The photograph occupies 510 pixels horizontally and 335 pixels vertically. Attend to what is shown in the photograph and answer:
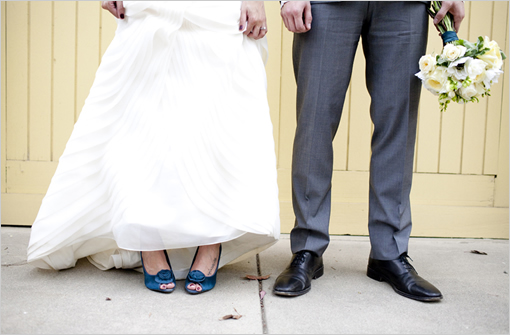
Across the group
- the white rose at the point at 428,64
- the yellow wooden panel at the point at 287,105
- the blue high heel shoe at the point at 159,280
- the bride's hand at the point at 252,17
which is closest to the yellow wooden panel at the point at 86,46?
the yellow wooden panel at the point at 287,105

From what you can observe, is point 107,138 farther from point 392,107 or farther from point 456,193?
point 456,193

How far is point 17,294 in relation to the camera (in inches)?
55.9

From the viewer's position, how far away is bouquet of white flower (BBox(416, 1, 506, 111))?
134cm

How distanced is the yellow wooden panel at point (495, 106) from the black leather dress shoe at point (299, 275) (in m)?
1.43

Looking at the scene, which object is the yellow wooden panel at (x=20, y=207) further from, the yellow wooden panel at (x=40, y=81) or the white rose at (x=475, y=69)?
the white rose at (x=475, y=69)

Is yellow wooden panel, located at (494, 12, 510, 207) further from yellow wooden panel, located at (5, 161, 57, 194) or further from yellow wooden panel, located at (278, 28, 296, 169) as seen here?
yellow wooden panel, located at (5, 161, 57, 194)

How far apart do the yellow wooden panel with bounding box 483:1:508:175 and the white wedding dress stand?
1589mm

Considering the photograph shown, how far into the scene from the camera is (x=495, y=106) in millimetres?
2396

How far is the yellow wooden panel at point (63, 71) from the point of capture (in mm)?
2348

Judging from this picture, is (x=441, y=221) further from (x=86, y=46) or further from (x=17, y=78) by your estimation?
(x=17, y=78)

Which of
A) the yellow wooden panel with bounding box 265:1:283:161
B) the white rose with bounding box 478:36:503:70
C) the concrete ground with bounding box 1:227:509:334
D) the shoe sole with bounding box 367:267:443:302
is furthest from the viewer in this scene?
the yellow wooden panel with bounding box 265:1:283:161

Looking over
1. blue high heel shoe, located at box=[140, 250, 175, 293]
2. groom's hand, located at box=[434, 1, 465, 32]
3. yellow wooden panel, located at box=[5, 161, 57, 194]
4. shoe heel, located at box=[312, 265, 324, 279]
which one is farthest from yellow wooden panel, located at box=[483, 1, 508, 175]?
yellow wooden panel, located at box=[5, 161, 57, 194]

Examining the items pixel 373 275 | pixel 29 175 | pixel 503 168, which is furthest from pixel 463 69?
pixel 29 175

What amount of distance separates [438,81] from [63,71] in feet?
6.61
